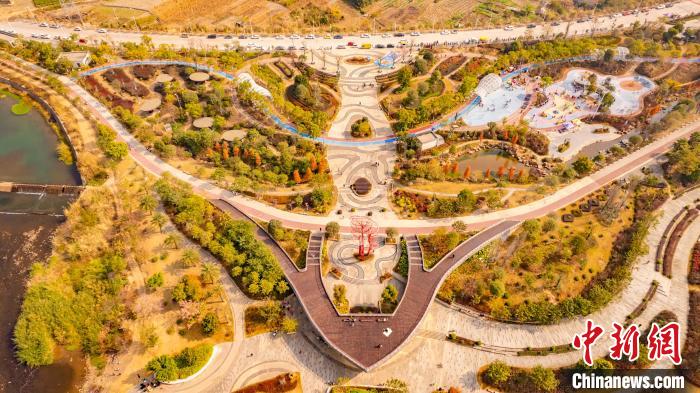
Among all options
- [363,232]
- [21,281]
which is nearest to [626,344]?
[363,232]

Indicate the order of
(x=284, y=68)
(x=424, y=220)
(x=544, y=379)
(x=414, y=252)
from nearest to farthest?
(x=544, y=379), (x=414, y=252), (x=424, y=220), (x=284, y=68)

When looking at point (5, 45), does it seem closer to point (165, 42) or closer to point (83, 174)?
point (165, 42)

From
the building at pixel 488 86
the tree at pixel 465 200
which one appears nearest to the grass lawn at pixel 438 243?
the tree at pixel 465 200

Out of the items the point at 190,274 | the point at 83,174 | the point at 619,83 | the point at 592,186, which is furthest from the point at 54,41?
the point at 619,83

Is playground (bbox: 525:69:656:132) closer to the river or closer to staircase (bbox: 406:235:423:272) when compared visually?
staircase (bbox: 406:235:423:272)

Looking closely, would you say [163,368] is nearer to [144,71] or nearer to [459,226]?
[459,226]

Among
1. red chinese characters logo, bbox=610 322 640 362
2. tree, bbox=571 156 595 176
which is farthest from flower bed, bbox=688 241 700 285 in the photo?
tree, bbox=571 156 595 176
